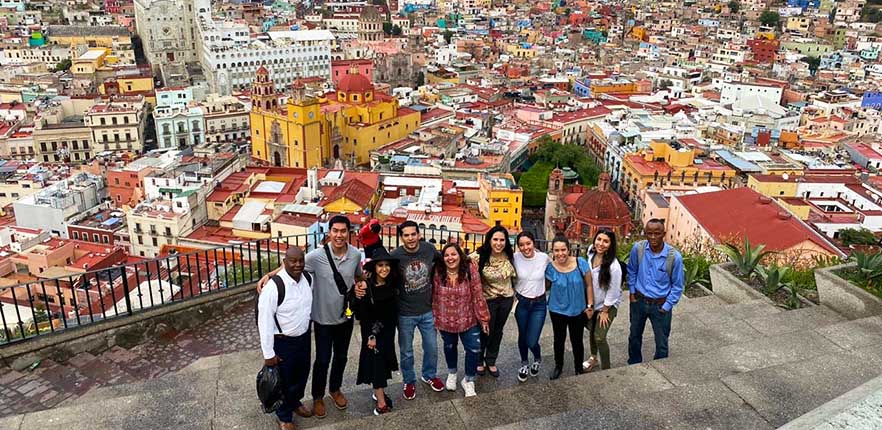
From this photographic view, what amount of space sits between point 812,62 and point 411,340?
237 feet

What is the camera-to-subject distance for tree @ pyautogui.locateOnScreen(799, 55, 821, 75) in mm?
64081

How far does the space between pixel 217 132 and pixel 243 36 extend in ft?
69.2

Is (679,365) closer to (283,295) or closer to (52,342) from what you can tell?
(283,295)

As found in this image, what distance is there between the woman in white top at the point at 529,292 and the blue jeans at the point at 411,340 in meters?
0.71

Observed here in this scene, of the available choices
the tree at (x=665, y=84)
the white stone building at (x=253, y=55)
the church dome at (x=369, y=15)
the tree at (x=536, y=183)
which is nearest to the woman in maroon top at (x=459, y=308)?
the tree at (x=536, y=183)

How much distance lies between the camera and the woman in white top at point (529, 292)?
Answer: 493cm

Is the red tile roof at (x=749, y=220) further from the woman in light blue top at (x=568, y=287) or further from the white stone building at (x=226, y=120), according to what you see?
the white stone building at (x=226, y=120)

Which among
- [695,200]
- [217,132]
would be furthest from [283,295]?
[217,132]

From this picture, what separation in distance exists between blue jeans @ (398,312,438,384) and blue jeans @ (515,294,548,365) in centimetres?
71

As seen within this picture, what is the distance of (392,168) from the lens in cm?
3209

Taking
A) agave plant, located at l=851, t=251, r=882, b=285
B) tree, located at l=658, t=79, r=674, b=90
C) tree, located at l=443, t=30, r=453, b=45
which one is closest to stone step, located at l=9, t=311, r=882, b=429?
agave plant, located at l=851, t=251, r=882, b=285

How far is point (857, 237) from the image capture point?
21125mm

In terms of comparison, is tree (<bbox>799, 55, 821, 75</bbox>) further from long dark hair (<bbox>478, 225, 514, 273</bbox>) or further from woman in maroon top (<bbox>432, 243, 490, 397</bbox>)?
woman in maroon top (<bbox>432, 243, 490, 397</bbox>)

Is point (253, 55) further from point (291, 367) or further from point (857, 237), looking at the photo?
point (291, 367)
